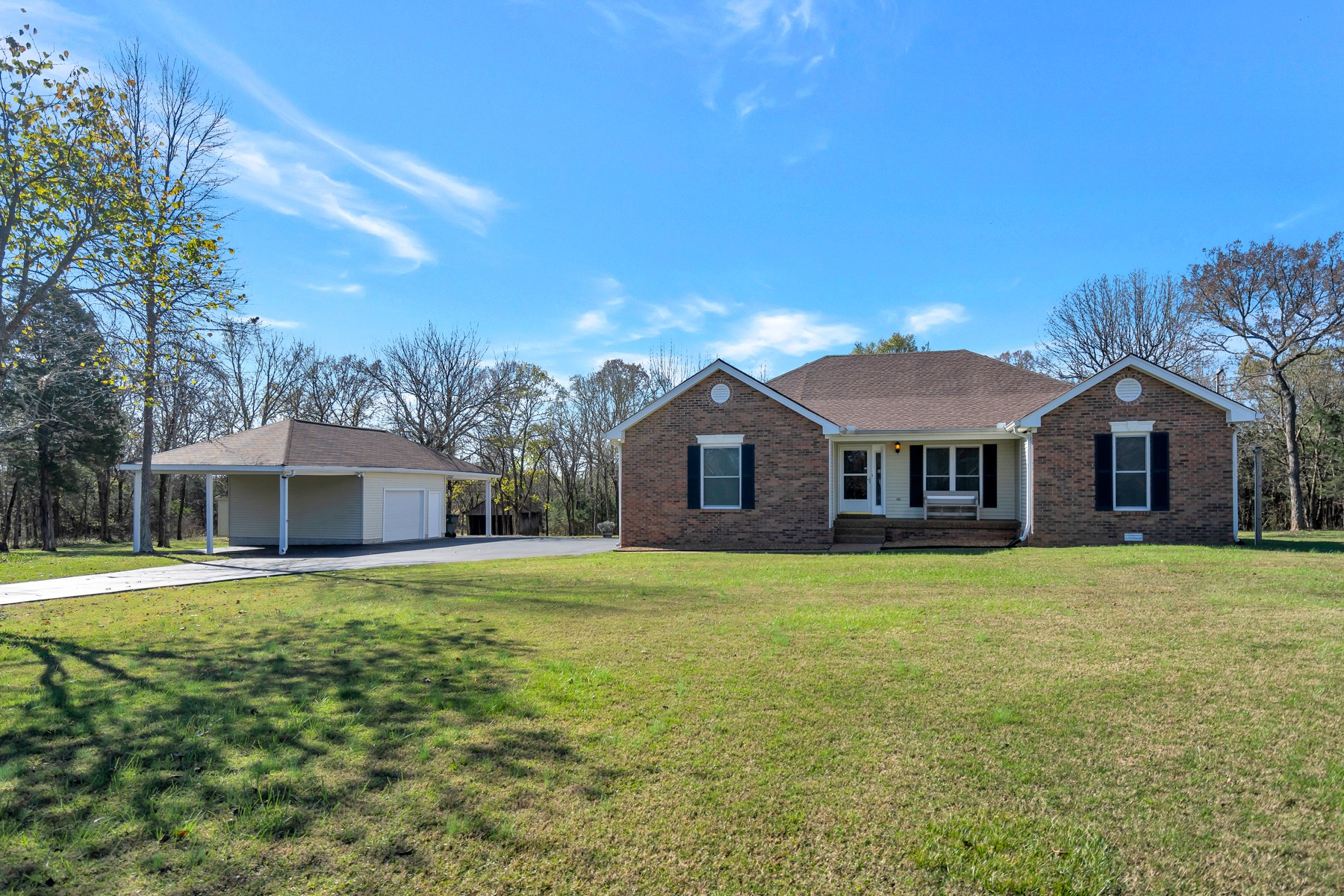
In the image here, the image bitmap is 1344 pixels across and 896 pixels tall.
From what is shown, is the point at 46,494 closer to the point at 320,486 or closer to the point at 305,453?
the point at 320,486

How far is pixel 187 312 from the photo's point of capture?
11.7 metres

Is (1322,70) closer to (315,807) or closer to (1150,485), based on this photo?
(1150,485)

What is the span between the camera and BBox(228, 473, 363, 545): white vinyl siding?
76.8ft

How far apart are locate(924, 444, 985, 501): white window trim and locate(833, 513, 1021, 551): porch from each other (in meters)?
1.03

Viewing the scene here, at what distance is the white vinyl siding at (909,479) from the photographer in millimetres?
18391

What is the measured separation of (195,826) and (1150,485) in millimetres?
18123

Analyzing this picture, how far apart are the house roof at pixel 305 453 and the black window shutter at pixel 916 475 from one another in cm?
1629

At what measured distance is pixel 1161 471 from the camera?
15898 mm

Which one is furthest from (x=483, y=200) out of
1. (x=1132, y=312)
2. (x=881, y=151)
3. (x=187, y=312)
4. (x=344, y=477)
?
(x=1132, y=312)

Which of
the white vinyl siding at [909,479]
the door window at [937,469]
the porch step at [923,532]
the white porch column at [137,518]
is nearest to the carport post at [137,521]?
the white porch column at [137,518]

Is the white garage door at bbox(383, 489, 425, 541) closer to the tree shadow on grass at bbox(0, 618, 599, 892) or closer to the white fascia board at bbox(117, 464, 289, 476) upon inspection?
the white fascia board at bbox(117, 464, 289, 476)

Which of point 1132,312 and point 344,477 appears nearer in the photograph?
point 344,477

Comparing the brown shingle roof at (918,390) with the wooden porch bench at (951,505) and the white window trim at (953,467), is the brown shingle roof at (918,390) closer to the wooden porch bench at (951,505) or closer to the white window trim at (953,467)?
the white window trim at (953,467)

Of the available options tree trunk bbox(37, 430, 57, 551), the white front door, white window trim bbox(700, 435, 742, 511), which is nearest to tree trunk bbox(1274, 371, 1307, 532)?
the white front door
